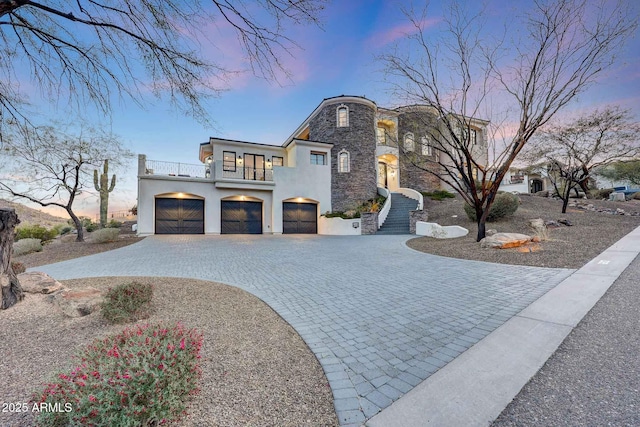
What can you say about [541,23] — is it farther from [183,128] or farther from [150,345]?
[150,345]

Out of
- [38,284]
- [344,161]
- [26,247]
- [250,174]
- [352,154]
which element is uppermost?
[352,154]

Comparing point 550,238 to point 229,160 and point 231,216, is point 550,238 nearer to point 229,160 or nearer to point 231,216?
point 231,216

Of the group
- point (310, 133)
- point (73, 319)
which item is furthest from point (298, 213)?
point (73, 319)

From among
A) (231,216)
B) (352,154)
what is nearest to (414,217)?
(352,154)

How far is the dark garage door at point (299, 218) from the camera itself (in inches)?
781

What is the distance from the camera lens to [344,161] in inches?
814

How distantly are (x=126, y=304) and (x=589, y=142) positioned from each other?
2237cm

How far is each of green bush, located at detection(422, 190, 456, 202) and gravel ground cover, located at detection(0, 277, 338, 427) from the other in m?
20.5

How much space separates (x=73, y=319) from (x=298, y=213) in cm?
1674

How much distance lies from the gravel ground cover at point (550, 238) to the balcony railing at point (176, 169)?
581 inches

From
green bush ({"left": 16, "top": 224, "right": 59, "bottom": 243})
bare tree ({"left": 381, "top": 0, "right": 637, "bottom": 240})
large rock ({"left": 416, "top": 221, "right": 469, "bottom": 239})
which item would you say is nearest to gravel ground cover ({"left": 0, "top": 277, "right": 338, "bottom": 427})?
bare tree ({"left": 381, "top": 0, "right": 637, "bottom": 240})

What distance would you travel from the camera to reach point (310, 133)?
2303cm

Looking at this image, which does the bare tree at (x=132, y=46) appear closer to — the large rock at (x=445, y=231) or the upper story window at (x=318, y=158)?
the large rock at (x=445, y=231)

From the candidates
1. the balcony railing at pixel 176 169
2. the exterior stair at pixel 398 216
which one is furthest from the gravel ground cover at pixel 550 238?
the balcony railing at pixel 176 169
